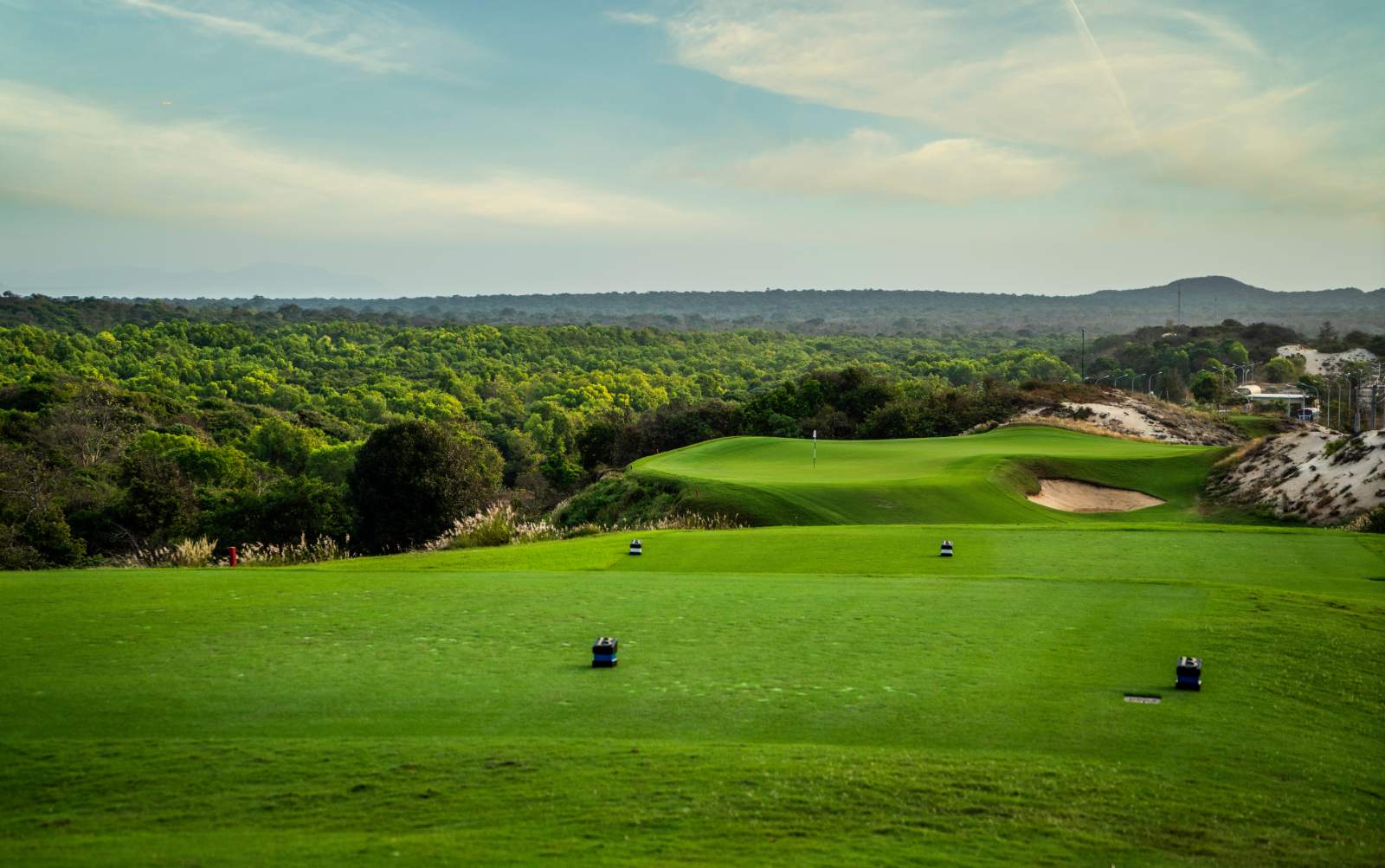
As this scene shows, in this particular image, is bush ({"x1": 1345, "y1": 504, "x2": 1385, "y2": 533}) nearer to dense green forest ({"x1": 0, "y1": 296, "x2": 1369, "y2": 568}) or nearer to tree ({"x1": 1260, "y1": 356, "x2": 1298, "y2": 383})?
dense green forest ({"x1": 0, "y1": 296, "x2": 1369, "y2": 568})

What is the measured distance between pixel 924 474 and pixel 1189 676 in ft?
75.5

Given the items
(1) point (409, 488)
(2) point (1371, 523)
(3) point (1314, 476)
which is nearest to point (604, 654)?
(2) point (1371, 523)

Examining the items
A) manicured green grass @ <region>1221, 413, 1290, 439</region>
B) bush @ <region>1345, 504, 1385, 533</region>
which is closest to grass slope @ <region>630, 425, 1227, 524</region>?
bush @ <region>1345, 504, 1385, 533</region>

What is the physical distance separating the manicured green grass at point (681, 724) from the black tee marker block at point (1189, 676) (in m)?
0.14

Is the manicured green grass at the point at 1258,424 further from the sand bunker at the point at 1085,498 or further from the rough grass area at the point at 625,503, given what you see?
the rough grass area at the point at 625,503

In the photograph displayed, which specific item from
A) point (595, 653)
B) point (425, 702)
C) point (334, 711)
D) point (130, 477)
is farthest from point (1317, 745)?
point (130, 477)

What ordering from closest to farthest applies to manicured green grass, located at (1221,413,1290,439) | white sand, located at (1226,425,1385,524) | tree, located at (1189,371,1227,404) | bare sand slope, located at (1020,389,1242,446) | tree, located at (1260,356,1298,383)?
white sand, located at (1226,425,1385,524) → bare sand slope, located at (1020,389,1242,446) → manicured green grass, located at (1221,413,1290,439) → tree, located at (1189,371,1227,404) → tree, located at (1260,356,1298,383)

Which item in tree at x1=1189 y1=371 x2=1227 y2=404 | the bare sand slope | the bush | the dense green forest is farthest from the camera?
tree at x1=1189 y1=371 x2=1227 y2=404

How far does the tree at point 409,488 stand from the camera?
35.6 m

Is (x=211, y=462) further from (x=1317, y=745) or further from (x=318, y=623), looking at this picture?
(x=1317, y=745)

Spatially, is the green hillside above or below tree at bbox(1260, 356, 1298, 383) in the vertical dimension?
below

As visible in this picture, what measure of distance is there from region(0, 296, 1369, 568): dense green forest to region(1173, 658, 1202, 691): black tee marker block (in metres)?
28.8

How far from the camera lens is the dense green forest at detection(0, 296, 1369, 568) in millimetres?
37969

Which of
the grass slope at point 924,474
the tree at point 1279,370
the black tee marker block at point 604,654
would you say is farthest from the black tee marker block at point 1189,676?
the tree at point 1279,370
